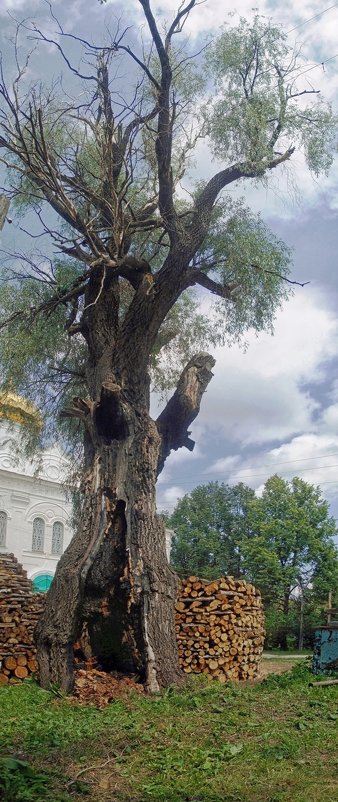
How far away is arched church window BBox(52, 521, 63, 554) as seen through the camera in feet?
102

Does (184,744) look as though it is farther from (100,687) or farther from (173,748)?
(100,687)

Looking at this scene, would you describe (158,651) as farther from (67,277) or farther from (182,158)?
(182,158)

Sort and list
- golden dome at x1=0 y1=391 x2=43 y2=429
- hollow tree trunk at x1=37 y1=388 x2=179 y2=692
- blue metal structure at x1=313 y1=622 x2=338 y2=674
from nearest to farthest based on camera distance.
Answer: hollow tree trunk at x1=37 y1=388 x2=179 y2=692 → blue metal structure at x1=313 y1=622 x2=338 y2=674 → golden dome at x1=0 y1=391 x2=43 y2=429

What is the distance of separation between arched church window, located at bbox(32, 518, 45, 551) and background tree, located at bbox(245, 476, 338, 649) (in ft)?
39.3

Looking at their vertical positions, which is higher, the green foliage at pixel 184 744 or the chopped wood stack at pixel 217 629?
the chopped wood stack at pixel 217 629

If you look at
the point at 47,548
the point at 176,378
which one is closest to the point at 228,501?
the point at 47,548

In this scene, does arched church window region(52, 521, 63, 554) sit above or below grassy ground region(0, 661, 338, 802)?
above

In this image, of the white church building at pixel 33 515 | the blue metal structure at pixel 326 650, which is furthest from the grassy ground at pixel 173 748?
the white church building at pixel 33 515

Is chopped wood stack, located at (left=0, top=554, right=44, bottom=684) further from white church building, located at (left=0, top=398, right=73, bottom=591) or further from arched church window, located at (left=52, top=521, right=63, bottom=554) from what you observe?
arched church window, located at (left=52, top=521, right=63, bottom=554)

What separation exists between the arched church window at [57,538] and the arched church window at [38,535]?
65 cm

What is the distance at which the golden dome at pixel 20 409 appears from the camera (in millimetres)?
15015

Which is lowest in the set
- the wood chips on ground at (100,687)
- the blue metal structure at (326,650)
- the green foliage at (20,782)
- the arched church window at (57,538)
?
the green foliage at (20,782)

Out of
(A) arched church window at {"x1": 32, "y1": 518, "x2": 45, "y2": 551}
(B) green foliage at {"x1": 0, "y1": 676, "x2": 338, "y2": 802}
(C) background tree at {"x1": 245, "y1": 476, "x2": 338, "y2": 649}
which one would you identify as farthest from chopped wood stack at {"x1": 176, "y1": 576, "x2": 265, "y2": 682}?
(C) background tree at {"x1": 245, "y1": 476, "x2": 338, "y2": 649}

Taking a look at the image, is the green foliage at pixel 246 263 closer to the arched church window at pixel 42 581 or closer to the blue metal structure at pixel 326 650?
the blue metal structure at pixel 326 650
